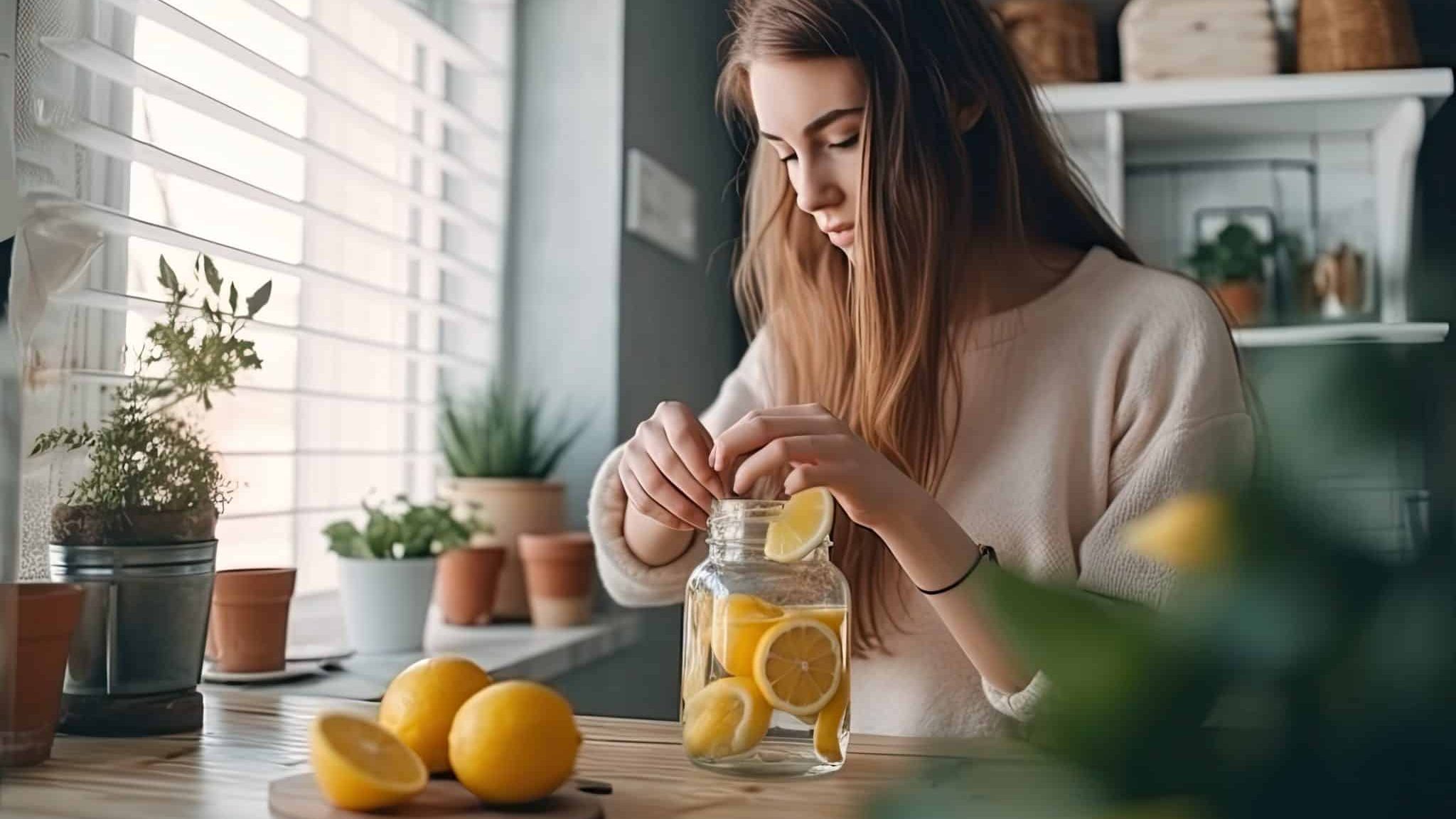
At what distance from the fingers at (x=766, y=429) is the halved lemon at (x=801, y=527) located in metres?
0.07

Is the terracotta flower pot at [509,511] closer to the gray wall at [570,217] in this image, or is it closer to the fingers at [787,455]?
the gray wall at [570,217]

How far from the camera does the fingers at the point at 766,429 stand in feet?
2.70

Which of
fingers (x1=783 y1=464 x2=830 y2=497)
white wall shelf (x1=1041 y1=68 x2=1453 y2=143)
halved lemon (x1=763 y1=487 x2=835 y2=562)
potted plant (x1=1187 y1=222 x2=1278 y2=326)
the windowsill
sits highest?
white wall shelf (x1=1041 y1=68 x2=1453 y2=143)

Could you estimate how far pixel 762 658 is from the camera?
723 millimetres

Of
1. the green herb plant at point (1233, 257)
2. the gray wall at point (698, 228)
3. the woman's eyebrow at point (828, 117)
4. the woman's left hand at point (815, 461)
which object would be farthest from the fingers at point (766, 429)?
the green herb plant at point (1233, 257)

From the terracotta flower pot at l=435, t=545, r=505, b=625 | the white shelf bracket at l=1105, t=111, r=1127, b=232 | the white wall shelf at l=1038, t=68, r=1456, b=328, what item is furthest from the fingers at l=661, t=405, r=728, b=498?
the white shelf bracket at l=1105, t=111, r=1127, b=232

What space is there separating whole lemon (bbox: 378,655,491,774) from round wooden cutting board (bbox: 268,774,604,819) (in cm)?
2

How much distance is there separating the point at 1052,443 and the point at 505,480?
85cm

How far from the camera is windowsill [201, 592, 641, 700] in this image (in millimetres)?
1264

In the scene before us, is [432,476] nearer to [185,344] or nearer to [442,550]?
[442,550]

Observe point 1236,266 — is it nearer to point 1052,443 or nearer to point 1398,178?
point 1398,178

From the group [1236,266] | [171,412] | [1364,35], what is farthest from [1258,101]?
[171,412]

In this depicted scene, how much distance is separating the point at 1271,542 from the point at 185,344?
2.96 ft

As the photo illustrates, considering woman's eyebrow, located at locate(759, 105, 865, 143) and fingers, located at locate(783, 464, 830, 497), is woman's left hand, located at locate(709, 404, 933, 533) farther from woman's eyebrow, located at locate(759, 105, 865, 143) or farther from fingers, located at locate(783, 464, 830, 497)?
woman's eyebrow, located at locate(759, 105, 865, 143)
